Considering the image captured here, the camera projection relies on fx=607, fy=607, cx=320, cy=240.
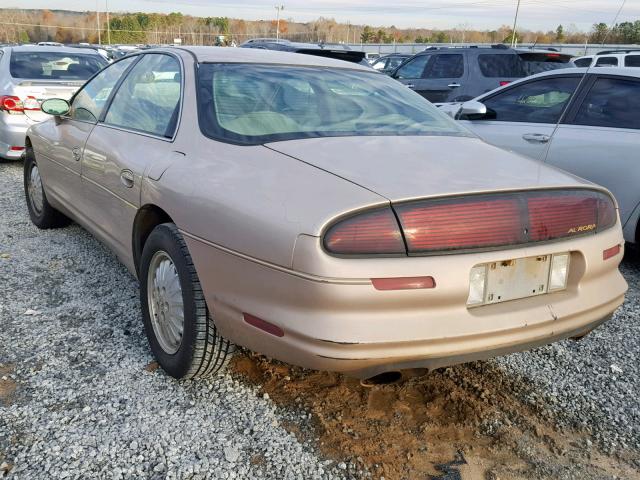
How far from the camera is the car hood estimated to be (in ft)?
7.09

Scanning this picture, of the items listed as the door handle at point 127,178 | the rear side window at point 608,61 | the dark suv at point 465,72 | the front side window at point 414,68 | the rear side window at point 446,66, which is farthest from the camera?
the rear side window at point 608,61

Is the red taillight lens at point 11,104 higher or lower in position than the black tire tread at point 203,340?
higher

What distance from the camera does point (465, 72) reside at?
35.4 feet

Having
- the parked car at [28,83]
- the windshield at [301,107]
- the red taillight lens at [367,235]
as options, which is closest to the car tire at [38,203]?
the parked car at [28,83]

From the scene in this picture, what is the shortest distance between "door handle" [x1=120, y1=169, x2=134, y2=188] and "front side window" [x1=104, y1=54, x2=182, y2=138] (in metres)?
0.24

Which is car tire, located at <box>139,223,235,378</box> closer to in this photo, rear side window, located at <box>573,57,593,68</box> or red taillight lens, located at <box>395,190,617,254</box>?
red taillight lens, located at <box>395,190,617,254</box>

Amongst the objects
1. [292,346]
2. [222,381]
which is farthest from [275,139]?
[222,381]

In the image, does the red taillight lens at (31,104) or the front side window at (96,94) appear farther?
the red taillight lens at (31,104)

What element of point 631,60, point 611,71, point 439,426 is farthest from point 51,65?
point 631,60

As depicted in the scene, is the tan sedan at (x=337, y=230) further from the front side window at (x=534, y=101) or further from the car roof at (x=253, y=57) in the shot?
the front side window at (x=534, y=101)

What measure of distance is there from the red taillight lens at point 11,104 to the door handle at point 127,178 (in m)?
4.93

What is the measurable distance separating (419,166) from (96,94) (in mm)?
2725

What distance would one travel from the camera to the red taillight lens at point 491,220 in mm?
2055

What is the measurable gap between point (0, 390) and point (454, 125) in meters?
2.56
